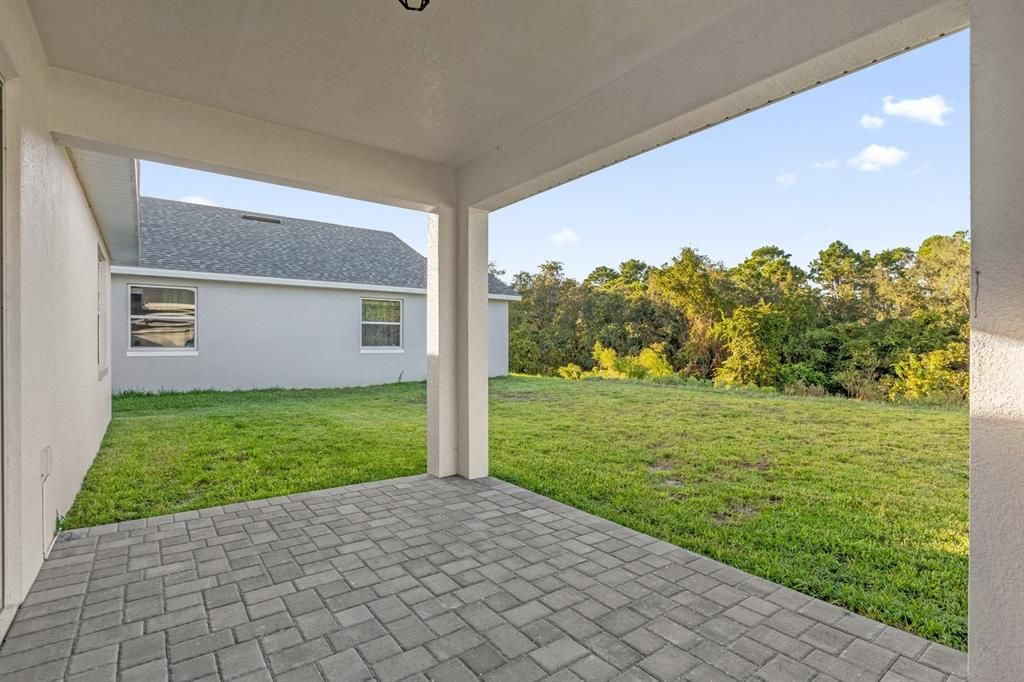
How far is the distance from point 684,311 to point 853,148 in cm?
480

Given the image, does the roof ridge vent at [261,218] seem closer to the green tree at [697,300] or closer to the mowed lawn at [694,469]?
the mowed lawn at [694,469]

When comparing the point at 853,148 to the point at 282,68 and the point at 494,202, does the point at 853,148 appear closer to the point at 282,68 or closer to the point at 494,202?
the point at 494,202

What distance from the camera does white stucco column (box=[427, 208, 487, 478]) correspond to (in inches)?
202

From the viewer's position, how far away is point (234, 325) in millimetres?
11258

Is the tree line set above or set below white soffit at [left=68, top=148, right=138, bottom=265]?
below

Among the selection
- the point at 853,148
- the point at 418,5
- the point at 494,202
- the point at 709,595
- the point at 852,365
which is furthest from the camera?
the point at 853,148

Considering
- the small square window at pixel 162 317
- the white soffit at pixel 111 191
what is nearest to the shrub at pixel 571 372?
the small square window at pixel 162 317

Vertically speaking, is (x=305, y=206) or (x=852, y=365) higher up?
(x=305, y=206)

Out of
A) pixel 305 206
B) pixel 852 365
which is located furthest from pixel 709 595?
pixel 305 206

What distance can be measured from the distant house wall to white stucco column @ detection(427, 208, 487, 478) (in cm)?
797

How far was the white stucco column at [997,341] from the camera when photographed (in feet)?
5.52

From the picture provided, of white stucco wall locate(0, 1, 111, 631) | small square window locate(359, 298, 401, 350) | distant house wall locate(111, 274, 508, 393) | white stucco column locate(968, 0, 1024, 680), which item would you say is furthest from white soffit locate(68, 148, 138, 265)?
small square window locate(359, 298, 401, 350)

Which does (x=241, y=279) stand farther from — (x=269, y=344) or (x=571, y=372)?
(x=571, y=372)

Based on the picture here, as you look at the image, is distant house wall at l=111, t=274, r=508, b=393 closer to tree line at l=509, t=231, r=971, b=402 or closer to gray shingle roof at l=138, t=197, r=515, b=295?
gray shingle roof at l=138, t=197, r=515, b=295
